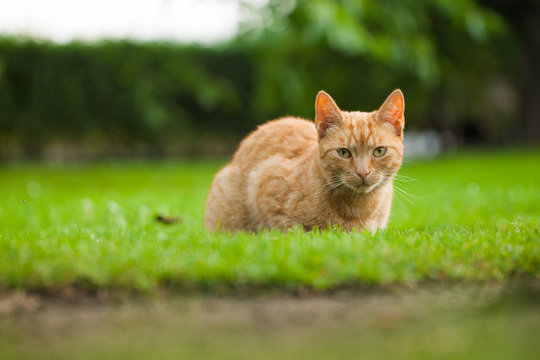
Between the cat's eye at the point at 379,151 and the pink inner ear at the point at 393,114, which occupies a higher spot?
the pink inner ear at the point at 393,114

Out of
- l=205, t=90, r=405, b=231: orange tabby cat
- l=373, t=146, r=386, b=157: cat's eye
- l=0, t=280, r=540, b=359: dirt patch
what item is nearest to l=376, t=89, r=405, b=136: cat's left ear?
l=205, t=90, r=405, b=231: orange tabby cat

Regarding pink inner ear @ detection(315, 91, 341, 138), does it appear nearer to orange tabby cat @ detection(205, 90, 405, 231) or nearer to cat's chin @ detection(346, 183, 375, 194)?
orange tabby cat @ detection(205, 90, 405, 231)

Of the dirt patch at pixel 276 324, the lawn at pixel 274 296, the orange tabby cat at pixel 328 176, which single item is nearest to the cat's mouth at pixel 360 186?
the orange tabby cat at pixel 328 176

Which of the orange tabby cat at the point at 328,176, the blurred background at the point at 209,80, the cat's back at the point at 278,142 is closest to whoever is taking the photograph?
the orange tabby cat at the point at 328,176

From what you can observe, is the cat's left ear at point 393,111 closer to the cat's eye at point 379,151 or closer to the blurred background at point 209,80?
the cat's eye at point 379,151

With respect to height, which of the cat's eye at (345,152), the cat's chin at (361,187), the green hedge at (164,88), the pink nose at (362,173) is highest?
the green hedge at (164,88)

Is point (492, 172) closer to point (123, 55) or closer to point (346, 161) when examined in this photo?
point (346, 161)

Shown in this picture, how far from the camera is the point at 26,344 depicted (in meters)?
2.28

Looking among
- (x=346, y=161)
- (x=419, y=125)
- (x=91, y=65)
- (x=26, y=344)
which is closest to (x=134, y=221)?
(x=346, y=161)

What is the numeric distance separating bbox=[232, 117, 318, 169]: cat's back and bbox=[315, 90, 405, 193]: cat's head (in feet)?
1.33

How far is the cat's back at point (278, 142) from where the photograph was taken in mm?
4352

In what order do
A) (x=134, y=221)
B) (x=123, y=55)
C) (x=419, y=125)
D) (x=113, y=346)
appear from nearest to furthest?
(x=113, y=346) → (x=134, y=221) → (x=123, y=55) → (x=419, y=125)

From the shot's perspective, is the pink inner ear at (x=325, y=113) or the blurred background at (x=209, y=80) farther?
the blurred background at (x=209, y=80)

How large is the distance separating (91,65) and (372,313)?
14592 millimetres
